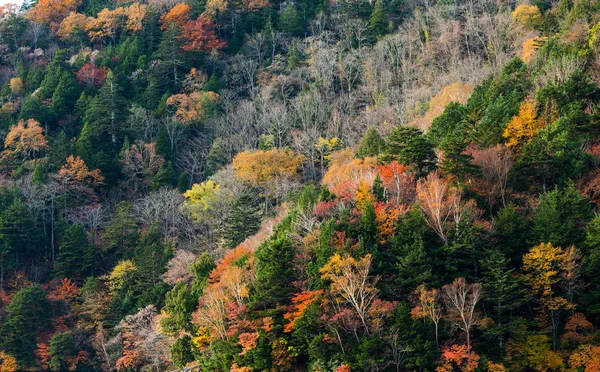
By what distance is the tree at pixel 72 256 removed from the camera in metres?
56.1

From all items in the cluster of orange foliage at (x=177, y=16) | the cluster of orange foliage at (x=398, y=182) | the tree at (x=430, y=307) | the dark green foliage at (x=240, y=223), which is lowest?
the dark green foliage at (x=240, y=223)

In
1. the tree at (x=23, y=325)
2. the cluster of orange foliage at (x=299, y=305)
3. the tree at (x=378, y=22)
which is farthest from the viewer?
the tree at (x=378, y=22)

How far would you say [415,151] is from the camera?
40.5m

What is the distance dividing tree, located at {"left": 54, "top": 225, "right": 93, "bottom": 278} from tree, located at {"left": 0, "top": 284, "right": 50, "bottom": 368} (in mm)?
4216

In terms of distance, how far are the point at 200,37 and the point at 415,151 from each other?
158 ft

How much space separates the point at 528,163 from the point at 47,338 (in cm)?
3880

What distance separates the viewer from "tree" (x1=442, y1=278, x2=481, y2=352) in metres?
32.3

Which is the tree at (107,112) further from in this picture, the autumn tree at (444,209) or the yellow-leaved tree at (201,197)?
the autumn tree at (444,209)

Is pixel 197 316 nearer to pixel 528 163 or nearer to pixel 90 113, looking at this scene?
pixel 528 163

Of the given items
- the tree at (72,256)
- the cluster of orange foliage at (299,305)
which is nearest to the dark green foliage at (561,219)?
the cluster of orange foliage at (299,305)

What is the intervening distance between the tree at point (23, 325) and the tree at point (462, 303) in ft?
112

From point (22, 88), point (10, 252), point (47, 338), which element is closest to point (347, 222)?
point (47, 338)

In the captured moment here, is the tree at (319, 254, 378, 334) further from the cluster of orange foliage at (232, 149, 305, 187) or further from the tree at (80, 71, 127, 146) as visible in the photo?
the tree at (80, 71, 127, 146)

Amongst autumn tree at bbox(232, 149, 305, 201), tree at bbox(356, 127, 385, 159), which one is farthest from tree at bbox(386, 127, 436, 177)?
autumn tree at bbox(232, 149, 305, 201)
